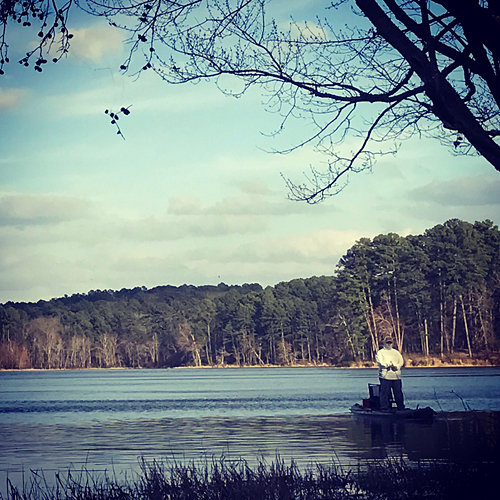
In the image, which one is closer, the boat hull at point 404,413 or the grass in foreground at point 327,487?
the grass in foreground at point 327,487

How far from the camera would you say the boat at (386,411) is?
778 inches

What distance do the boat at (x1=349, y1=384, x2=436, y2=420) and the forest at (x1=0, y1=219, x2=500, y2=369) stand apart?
2176 inches

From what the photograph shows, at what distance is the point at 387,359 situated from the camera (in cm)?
2022

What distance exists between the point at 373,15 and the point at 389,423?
14.4 meters

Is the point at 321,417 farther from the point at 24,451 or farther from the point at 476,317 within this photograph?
the point at 476,317

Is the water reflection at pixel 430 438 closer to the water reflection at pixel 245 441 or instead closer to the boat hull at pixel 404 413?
the water reflection at pixel 245 441

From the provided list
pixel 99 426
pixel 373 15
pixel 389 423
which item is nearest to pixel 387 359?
pixel 389 423

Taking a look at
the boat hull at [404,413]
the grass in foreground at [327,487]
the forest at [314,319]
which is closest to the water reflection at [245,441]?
the boat hull at [404,413]

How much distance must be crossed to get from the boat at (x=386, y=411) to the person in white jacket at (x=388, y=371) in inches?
9.4

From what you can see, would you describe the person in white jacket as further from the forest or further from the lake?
the forest

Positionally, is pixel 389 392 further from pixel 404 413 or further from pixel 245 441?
pixel 245 441

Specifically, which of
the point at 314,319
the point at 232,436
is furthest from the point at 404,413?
the point at 314,319

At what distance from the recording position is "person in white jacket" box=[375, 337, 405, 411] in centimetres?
2023

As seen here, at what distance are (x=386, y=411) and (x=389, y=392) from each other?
51 centimetres
